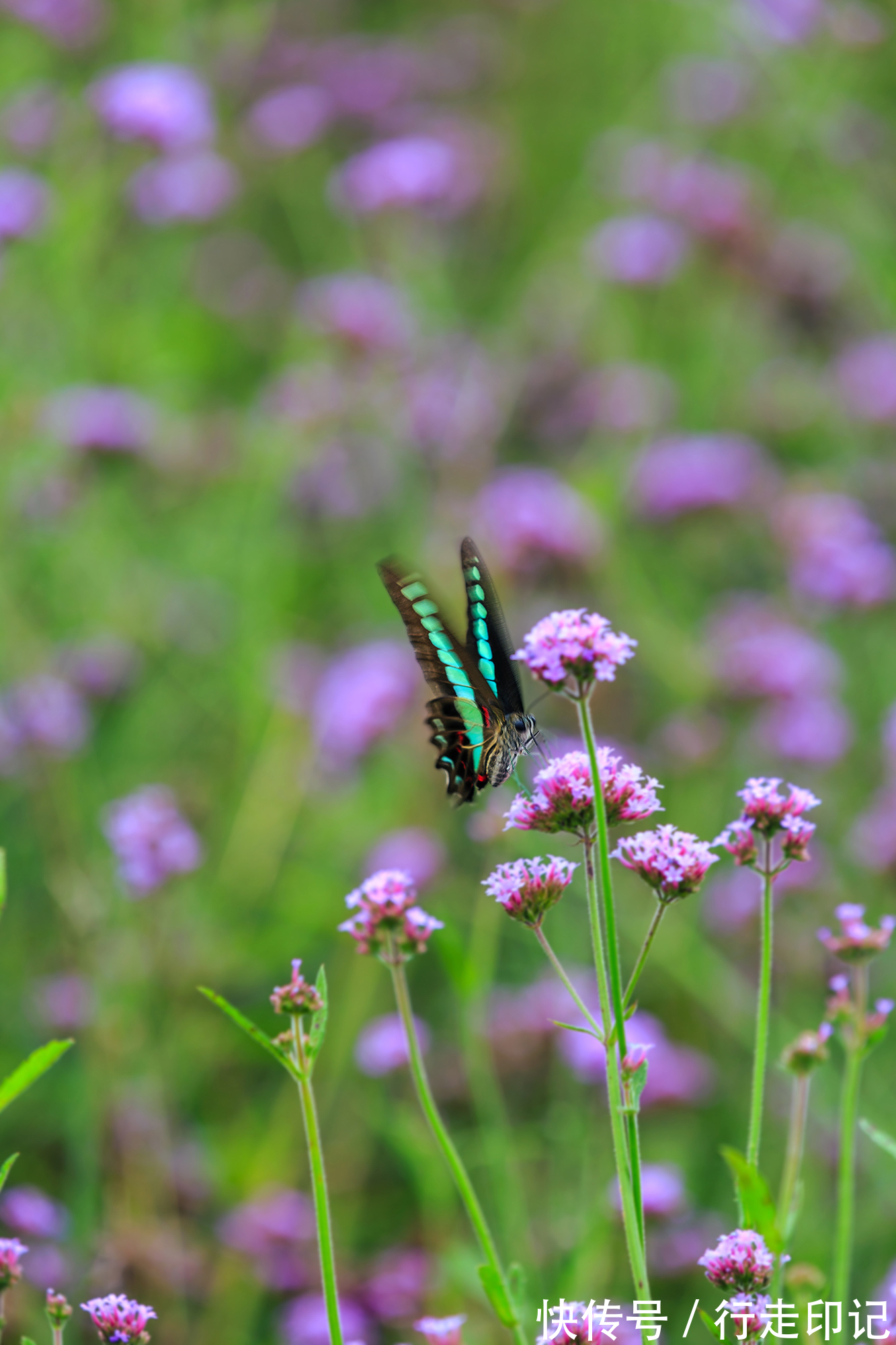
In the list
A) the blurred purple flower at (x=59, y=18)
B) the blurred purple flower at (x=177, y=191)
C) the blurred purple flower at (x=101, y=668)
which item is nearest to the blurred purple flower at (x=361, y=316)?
the blurred purple flower at (x=177, y=191)

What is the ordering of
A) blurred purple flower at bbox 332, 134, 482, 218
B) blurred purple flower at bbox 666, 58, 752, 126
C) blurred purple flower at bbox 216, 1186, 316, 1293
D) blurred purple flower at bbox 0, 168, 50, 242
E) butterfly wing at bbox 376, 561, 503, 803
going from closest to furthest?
butterfly wing at bbox 376, 561, 503, 803 < blurred purple flower at bbox 216, 1186, 316, 1293 < blurred purple flower at bbox 0, 168, 50, 242 < blurred purple flower at bbox 332, 134, 482, 218 < blurred purple flower at bbox 666, 58, 752, 126

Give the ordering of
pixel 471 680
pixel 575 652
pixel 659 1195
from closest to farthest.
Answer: pixel 575 652 < pixel 471 680 < pixel 659 1195

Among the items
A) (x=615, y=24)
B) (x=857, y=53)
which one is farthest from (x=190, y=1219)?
(x=615, y=24)

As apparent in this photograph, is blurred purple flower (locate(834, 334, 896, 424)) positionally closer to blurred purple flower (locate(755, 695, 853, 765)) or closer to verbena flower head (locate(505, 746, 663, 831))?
blurred purple flower (locate(755, 695, 853, 765))

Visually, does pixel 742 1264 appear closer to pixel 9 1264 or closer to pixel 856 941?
pixel 856 941

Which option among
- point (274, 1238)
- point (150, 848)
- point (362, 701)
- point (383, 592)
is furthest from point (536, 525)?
point (274, 1238)

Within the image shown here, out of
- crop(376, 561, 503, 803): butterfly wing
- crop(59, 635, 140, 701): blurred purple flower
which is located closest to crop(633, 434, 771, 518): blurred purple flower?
crop(59, 635, 140, 701): blurred purple flower
